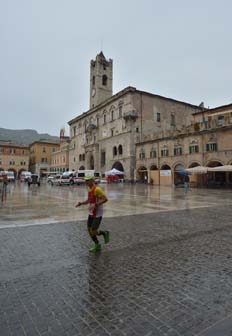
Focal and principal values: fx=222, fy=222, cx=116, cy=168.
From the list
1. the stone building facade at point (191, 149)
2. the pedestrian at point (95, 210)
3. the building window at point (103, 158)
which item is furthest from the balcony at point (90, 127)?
the pedestrian at point (95, 210)

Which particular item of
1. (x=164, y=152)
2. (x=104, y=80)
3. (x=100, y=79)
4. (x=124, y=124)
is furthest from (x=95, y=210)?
(x=104, y=80)

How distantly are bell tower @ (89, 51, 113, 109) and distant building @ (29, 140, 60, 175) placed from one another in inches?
1068

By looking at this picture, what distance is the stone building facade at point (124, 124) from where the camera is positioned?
1640 inches

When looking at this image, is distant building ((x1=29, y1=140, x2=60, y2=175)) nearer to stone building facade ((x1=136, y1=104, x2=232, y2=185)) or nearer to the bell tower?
the bell tower

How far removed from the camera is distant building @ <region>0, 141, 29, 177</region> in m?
73.8

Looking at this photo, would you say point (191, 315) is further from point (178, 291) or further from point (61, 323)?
point (61, 323)

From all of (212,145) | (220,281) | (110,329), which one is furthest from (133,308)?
(212,145)

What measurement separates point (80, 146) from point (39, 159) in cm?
2337

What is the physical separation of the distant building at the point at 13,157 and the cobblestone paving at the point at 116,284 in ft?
250

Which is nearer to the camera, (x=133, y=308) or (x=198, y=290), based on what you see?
(x=133, y=308)

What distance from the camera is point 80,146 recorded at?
199 feet

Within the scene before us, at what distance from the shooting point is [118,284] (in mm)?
3438

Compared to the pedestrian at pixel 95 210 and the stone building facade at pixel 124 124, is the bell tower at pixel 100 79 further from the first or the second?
the pedestrian at pixel 95 210

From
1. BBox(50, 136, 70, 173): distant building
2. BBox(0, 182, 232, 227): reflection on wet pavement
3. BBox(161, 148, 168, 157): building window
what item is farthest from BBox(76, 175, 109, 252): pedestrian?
BBox(50, 136, 70, 173): distant building
